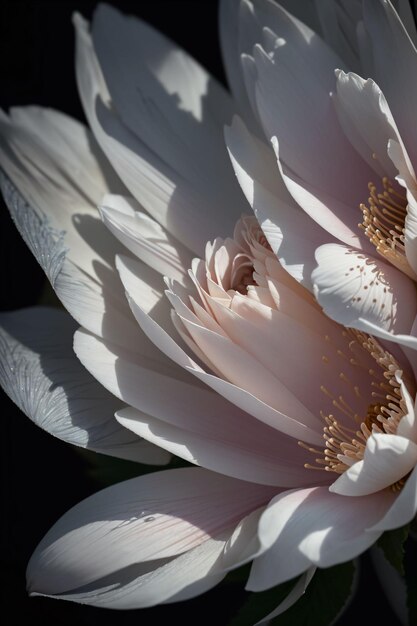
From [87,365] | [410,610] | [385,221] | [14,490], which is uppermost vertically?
[385,221]

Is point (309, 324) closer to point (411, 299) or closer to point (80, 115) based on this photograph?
point (411, 299)

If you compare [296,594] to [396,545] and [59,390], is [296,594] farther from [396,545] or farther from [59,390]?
[59,390]

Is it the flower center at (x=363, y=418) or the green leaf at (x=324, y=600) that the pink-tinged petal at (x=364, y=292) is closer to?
the flower center at (x=363, y=418)

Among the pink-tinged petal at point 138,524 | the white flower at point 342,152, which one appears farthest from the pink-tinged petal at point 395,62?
the pink-tinged petal at point 138,524

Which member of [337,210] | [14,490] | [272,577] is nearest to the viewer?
[272,577]

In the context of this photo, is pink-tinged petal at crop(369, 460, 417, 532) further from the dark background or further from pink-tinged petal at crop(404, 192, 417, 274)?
the dark background

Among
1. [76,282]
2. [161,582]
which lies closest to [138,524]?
[161,582]

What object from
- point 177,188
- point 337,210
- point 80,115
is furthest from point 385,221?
point 80,115
